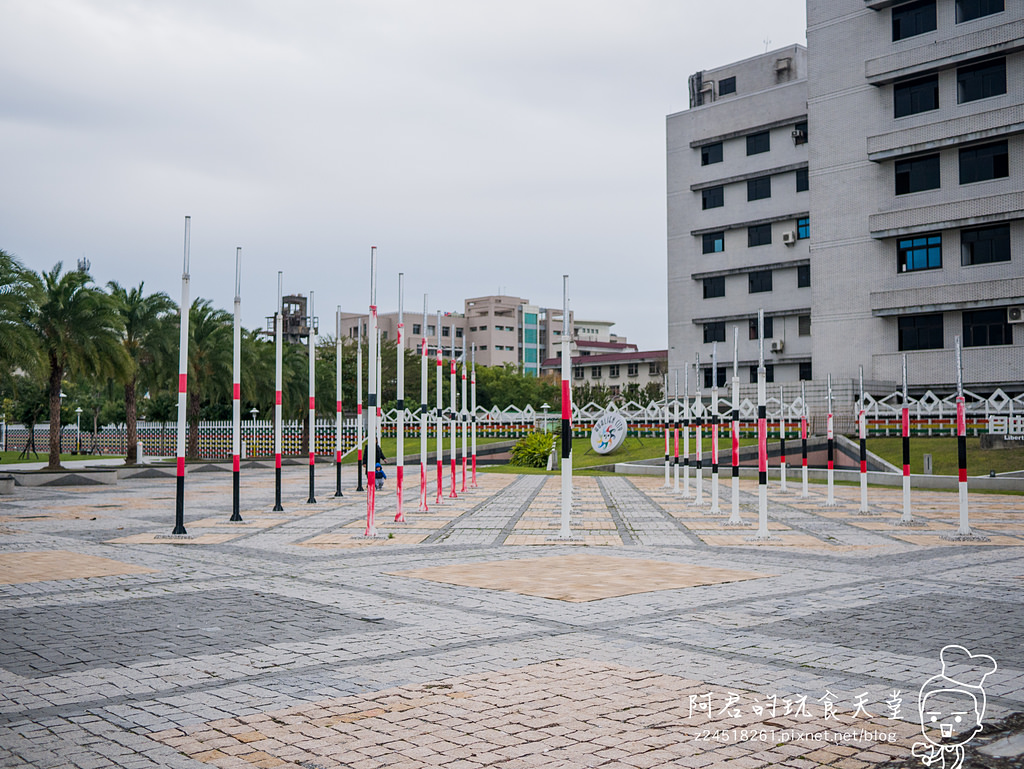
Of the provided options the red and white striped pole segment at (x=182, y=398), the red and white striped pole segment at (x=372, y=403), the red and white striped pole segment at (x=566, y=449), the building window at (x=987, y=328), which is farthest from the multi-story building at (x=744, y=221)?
the red and white striped pole segment at (x=182, y=398)

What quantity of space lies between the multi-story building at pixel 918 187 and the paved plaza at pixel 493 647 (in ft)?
107

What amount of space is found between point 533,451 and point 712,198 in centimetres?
2519

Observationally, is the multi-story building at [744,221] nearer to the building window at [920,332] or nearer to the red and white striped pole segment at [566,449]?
the building window at [920,332]

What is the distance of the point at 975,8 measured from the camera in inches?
1758

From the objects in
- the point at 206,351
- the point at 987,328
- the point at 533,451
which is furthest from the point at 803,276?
the point at 206,351

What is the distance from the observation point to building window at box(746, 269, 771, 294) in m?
58.5

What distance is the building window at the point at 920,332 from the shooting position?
4550cm

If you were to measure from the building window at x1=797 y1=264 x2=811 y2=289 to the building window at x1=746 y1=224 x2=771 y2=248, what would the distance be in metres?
2.74

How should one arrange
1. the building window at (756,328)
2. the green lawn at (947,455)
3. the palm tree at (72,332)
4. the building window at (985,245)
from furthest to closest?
the building window at (756,328) < the building window at (985,245) < the palm tree at (72,332) < the green lawn at (947,455)

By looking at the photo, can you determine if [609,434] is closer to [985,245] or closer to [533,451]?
[533,451]

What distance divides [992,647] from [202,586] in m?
7.47

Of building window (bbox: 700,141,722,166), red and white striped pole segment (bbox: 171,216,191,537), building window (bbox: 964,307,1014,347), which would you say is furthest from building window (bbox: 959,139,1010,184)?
red and white striped pole segment (bbox: 171,216,191,537)

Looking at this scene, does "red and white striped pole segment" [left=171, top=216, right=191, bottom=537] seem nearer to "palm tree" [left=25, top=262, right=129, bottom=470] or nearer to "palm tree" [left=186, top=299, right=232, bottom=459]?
"palm tree" [left=25, top=262, right=129, bottom=470]

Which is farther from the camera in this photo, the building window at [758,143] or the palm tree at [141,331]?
the building window at [758,143]
